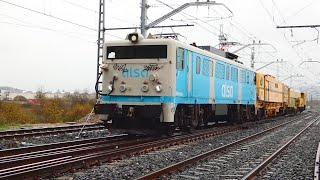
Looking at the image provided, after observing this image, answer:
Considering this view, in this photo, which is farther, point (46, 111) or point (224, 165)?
point (46, 111)

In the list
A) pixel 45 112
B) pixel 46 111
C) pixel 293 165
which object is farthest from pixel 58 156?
pixel 45 112

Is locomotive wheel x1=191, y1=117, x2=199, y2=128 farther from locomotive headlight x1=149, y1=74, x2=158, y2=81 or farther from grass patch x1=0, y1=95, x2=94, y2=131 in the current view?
grass patch x1=0, y1=95, x2=94, y2=131

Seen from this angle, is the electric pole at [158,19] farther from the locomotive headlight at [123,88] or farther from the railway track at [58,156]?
the railway track at [58,156]

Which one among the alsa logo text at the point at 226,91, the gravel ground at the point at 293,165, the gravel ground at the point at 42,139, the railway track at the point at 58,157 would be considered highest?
the alsa logo text at the point at 226,91

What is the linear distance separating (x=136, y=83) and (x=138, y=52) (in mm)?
1068

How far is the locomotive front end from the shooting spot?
1480cm

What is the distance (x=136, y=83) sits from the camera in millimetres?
15250

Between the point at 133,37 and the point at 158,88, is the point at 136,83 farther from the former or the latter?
the point at 133,37

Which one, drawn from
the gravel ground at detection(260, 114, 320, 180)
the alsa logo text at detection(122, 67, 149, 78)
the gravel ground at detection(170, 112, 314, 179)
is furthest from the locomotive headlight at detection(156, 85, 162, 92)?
the gravel ground at detection(260, 114, 320, 180)

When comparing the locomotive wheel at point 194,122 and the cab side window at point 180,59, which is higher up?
the cab side window at point 180,59

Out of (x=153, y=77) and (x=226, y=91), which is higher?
(x=153, y=77)

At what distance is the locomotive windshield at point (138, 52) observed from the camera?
15.3 m

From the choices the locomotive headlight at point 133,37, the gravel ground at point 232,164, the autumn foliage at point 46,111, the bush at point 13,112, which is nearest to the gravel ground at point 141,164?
the gravel ground at point 232,164

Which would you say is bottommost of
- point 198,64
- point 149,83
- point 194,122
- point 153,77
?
point 194,122
